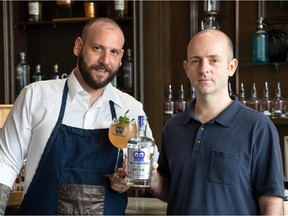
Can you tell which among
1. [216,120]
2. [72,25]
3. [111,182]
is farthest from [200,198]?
[72,25]

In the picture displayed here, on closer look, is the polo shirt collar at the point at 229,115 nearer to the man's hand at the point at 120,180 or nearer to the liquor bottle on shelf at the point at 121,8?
the man's hand at the point at 120,180

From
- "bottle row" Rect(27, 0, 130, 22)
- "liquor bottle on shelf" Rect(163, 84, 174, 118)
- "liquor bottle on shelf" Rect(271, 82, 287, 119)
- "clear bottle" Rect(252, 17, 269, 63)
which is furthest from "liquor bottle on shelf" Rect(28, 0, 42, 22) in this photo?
"liquor bottle on shelf" Rect(271, 82, 287, 119)

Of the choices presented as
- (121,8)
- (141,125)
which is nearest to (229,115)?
(141,125)

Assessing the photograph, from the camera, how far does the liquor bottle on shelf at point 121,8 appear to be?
454cm

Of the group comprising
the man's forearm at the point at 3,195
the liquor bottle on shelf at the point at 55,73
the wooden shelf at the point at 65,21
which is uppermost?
the wooden shelf at the point at 65,21

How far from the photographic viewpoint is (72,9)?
5023 millimetres

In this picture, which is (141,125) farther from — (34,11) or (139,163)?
(34,11)

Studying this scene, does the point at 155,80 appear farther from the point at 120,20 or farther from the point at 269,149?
the point at 269,149

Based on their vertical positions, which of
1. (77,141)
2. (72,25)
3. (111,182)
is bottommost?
(111,182)

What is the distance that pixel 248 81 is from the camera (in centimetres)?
445

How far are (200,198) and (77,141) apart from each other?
2.04 feet

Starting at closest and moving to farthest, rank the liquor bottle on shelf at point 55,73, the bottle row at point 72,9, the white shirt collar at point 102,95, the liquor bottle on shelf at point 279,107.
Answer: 1. the white shirt collar at point 102,95
2. the liquor bottle on shelf at point 279,107
3. the bottle row at point 72,9
4. the liquor bottle on shelf at point 55,73

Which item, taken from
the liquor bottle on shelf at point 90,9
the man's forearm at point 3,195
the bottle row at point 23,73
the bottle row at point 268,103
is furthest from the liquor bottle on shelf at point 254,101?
the man's forearm at point 3,195

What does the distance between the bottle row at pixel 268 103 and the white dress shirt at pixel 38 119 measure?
2130 mm
